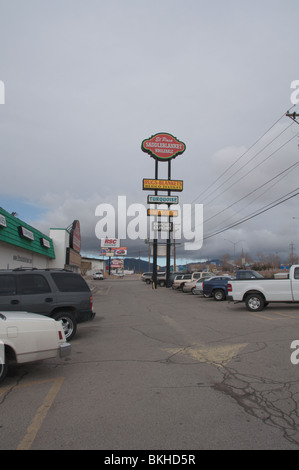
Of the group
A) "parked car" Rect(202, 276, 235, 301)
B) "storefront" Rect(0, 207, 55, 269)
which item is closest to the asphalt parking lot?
"storefront" Rect(0, 207, 55, 269)

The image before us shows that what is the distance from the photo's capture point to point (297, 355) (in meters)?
6.83

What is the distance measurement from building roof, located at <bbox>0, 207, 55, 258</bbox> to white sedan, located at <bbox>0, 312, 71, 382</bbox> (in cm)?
1194

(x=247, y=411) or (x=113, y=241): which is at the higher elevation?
(x=113, y=241)

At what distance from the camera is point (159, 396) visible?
4789 mm

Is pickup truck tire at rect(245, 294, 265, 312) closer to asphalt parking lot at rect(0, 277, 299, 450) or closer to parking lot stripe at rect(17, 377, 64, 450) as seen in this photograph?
asphalt parking lot at rect(0, 277, 299, 450)

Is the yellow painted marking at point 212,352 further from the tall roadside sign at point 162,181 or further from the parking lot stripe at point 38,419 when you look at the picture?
the tall roadside sign at point 162,181

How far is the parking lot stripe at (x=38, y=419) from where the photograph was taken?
3.45 meters

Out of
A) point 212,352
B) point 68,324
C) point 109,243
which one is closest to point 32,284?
point 68,324

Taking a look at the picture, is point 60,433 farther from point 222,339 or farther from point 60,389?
point 222,339

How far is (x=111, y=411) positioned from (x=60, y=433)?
77cm

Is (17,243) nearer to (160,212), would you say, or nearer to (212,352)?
(212,352)

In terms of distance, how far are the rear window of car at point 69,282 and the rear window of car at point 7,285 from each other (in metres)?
1.06
